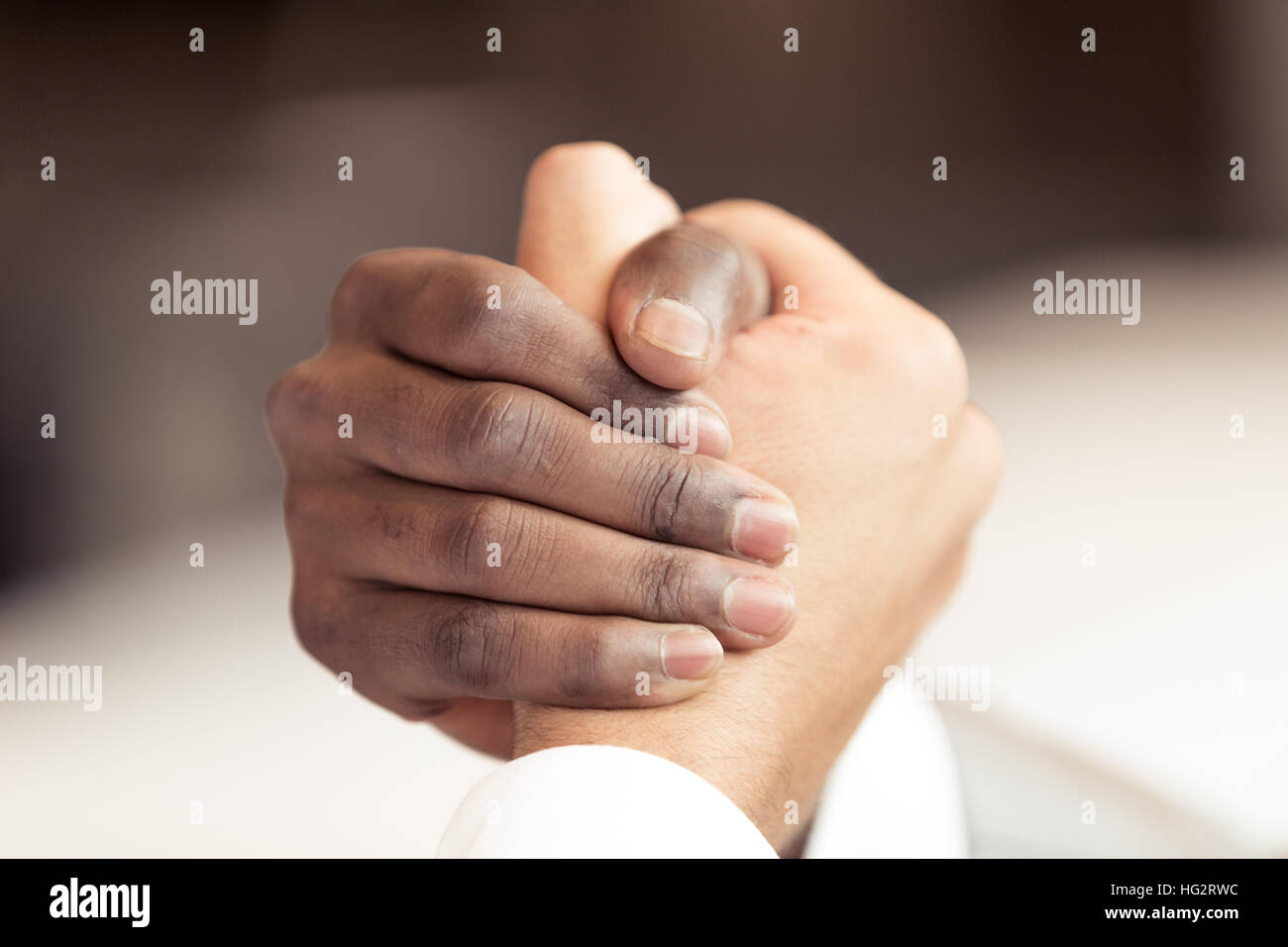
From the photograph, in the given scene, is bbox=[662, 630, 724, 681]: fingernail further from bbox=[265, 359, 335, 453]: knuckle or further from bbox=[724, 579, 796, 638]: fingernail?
bbox=[265, 359, 335, 453]: knuckle

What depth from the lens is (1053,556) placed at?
132cm

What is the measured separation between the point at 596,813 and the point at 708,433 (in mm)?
253

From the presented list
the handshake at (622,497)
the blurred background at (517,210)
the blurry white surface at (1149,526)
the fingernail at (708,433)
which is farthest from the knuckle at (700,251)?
the blurred background at (517,210)

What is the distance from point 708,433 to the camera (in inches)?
24.7

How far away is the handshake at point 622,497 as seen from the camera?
0.60 metres

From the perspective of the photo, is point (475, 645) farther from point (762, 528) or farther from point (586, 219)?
point (586, 219)

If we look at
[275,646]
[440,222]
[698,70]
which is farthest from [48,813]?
[698,70]

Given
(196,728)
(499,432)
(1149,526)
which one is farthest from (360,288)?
(1149,526)

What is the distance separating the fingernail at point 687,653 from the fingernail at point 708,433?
0.12 meters

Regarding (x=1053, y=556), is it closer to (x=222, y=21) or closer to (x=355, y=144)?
→ (x=355, y=144)

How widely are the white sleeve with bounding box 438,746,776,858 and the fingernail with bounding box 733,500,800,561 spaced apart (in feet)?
0.50

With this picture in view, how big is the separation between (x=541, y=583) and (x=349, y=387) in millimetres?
213

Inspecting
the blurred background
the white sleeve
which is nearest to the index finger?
the white sleeve

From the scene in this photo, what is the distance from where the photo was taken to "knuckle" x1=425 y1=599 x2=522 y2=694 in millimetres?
609
